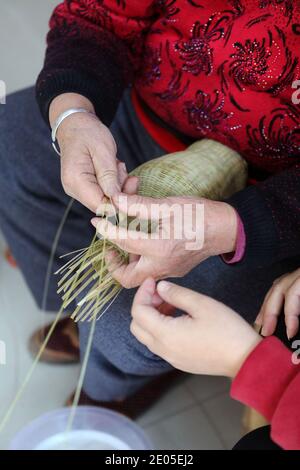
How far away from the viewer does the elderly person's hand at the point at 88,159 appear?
0.72 meters

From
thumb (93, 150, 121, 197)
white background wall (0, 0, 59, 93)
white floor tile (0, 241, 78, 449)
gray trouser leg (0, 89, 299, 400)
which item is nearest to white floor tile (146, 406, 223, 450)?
gray trouser leg (0, 89, 299, 400)

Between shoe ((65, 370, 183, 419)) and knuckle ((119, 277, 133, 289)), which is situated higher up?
knuckle ((119, 277, 133, 289))

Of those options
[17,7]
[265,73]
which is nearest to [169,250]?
[265,73]

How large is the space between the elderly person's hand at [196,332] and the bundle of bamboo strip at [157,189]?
0.35ft

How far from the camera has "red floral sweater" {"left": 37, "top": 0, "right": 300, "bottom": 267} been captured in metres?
0.74

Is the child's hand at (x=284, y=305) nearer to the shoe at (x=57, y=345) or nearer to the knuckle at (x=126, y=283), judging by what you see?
the knuckle at (x=126, y=283)

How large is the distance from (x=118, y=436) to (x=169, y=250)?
58 cm

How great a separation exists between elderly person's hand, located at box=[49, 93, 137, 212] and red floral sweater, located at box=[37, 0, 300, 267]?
0.07m

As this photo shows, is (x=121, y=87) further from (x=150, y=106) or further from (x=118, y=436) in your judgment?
(x=118, y=436)

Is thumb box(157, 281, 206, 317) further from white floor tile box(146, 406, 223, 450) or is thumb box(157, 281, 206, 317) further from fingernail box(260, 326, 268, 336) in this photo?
white floor tile box(146, 406, 223, 450)

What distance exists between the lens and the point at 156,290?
0.69 metres
